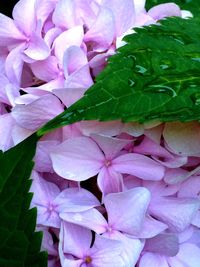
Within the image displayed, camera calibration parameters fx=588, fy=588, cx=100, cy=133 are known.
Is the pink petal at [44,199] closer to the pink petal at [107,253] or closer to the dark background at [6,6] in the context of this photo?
the pink petal at [107,253]

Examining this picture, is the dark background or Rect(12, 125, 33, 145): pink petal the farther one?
the dark background

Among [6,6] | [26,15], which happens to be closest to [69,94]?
[26,15]

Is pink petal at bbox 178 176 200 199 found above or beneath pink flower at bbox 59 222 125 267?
above

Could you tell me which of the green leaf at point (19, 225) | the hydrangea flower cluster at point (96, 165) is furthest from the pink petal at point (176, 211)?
the green leaf at point (19, 225)

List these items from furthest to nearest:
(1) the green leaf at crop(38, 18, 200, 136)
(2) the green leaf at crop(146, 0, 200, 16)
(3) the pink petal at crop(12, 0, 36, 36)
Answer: (2) the green leaf at crop(146, 0, 200, 16) < (3) the pink petal at crop(12, 0, 36, 36) < (1) the green leaf at crop(38, 18, 200, 136)

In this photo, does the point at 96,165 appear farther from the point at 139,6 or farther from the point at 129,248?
the point at 139,6

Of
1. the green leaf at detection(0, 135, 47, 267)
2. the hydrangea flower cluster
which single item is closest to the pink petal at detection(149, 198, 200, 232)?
the hydrangea flower cluster

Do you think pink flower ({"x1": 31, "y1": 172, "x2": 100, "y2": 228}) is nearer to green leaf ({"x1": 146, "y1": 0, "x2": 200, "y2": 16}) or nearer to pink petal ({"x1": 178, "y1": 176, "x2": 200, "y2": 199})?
pink petal ({"x1": 178, "y1": 176, "x2": 200, "y2": 199})
